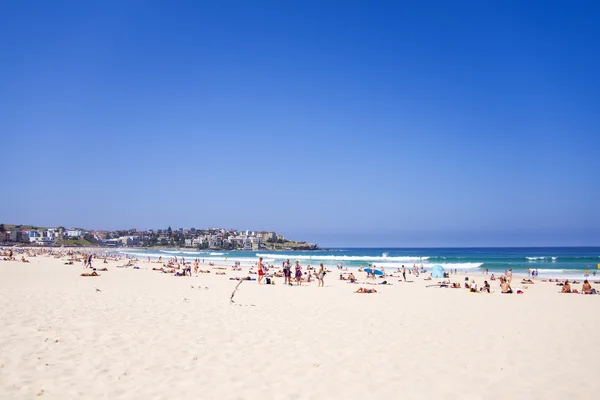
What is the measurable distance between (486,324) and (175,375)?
8.46 metres

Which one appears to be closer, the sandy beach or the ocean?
the sandy beach

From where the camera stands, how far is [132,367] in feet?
20.1

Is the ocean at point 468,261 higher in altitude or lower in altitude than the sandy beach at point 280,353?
lower

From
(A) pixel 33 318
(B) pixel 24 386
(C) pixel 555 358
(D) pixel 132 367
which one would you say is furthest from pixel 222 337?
(C) pixel 555 358

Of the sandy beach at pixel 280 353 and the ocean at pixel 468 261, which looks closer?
the sandy beach at pixel 280 353

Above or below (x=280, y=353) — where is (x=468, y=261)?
below

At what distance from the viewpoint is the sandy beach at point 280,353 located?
5504 millimetres

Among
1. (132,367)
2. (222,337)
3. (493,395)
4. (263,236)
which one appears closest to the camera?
(493,395)

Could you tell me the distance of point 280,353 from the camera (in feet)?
23.7

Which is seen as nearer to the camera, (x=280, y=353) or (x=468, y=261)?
(x=280, y=353)

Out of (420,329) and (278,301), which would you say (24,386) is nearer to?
(420,329)

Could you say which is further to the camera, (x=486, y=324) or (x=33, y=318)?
(x=486, y=324)

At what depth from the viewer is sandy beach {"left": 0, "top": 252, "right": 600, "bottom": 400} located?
550 cm

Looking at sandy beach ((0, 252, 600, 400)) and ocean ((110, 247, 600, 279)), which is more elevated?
sandy beach ((0, 252, 600, 400))
